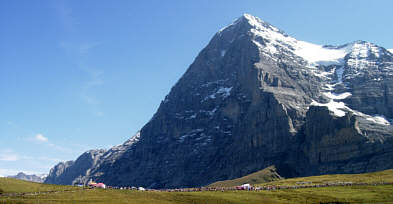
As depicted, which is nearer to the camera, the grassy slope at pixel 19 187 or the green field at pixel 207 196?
the green field at pixel 207 196

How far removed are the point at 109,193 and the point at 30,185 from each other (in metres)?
38.6

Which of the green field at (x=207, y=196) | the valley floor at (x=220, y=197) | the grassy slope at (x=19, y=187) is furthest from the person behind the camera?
the grassy slope at (x=19, y=187)

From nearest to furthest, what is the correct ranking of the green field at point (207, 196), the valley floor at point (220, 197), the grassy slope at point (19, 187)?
the valley floor at point (220, 197) → the green field at point (207, 196) → the grassy slope at point (19, 187)

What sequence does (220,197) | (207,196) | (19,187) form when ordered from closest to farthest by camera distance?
(220,197) < (207,196) < (19,187)

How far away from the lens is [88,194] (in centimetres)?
13900

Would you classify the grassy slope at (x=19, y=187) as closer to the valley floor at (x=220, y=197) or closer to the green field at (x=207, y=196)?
the green field at (x=207, y=196)

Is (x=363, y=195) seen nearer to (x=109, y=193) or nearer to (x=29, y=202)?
(x=109, y=193)

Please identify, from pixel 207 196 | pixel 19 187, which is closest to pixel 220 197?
pixel 207 196

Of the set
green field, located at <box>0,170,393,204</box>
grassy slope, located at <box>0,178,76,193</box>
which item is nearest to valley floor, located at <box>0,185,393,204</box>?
green field, located at <box>0,170,393,204</box>

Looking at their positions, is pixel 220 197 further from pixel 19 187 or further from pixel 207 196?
pixel 19 187

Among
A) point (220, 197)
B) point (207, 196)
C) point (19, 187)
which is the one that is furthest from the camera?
point (19, 187)

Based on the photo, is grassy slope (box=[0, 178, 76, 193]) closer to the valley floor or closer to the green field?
the green field

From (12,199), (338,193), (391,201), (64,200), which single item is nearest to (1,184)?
(12,199)

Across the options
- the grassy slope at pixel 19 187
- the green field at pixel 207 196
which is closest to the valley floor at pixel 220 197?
the green field at pixel 207 196
